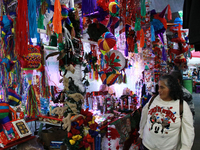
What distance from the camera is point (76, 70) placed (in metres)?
1.75

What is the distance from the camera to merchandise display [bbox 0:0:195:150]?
5.32 feet

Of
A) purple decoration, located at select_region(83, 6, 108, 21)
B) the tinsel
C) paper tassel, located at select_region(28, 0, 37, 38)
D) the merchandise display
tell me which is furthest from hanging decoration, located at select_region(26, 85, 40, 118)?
purple decoration, located at select_region(83, 6, 108, 21)

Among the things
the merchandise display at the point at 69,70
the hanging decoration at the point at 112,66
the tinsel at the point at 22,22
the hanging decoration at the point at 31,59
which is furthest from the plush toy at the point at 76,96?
the hanging decoration at the point at 112,66

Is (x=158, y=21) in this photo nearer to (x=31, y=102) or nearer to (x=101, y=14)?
(x=101, y=14)

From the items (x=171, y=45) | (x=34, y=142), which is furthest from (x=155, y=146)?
(x=171, y=45)

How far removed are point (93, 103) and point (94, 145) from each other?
1.16m

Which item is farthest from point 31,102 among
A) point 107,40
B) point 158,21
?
point 158,21

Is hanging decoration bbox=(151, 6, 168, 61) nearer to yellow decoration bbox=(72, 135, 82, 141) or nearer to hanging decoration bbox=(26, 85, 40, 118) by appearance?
hanging decoration bbox=(26, 85, 40, 118)

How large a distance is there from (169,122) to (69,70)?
1.16 meters

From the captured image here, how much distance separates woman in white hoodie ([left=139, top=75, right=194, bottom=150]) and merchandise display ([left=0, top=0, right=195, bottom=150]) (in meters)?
0.63

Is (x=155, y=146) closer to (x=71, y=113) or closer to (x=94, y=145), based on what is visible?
(x=94, y=145)

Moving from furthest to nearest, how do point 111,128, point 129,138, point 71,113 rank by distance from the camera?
point 129,138 → point 111,128 → point 71,113

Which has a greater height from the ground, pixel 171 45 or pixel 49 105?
pixel 171 45

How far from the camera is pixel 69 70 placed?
5.34ft
